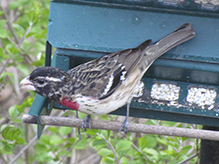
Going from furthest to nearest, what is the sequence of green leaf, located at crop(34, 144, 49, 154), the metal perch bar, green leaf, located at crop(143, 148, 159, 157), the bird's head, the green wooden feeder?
green leaf, located at crop(34, 144, 49, 154), green leaf, located at crop(143, 148, 159, 157), the green wooden feeder, the bird's head, the metal perch bar

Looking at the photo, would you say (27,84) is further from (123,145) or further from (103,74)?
(123,145)

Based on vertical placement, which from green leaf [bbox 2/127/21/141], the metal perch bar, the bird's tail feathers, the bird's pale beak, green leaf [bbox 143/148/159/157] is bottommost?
green leaf [bbox 143/148/159/157]

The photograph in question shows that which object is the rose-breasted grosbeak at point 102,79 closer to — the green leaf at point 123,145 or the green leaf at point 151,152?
the green leaf at point 123,145

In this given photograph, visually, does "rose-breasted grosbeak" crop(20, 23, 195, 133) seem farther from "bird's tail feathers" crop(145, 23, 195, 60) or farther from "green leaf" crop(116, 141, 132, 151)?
"green leaf" crop(116, 141, 132, 151)

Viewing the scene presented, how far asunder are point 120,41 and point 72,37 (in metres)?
0.43

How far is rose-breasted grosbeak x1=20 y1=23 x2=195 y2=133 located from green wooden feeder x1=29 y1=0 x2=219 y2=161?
8cm

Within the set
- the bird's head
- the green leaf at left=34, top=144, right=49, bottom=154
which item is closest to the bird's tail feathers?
the bird's head

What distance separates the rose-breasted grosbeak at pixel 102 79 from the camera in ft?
9.14

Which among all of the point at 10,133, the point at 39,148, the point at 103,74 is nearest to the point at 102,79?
the point at 103,74

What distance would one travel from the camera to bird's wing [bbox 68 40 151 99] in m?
2.85

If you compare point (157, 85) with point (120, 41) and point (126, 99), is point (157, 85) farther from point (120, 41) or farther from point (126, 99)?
point (120, 41)

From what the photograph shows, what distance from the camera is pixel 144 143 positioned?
343 centimetres

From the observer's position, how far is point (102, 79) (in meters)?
2.90

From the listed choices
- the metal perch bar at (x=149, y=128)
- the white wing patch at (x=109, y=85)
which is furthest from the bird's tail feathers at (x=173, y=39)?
the metal perch bar at (x=149, y=128)
